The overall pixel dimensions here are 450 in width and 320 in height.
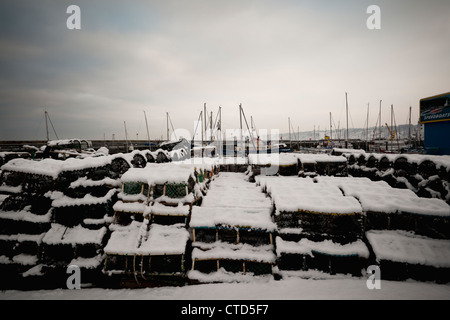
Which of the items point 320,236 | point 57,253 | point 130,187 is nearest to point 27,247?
point 57,253

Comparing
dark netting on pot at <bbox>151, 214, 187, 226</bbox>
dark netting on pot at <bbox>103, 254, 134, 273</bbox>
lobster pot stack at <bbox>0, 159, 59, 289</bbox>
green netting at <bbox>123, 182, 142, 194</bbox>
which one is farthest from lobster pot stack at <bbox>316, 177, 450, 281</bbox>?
lobster pot stack at <bbox>0, 159, 59, 289</bbox>

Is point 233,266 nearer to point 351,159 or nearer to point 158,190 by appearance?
point 158,190

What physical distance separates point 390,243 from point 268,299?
3145 millimetres

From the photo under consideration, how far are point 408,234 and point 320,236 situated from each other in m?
2.06

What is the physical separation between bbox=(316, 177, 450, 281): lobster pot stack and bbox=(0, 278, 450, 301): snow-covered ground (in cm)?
30

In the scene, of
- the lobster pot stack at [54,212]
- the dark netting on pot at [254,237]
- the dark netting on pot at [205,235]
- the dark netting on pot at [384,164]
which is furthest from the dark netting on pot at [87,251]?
the dark netting on pot at [384,164]

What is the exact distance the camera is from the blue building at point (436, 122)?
589 inches

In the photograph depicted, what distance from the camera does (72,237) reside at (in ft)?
16.3

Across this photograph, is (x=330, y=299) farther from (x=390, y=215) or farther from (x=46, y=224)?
(x=46, y=224)

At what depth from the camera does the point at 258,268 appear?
4.60 m

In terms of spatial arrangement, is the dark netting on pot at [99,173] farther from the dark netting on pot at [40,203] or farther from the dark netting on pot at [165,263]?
the dark netting on pot at [165,263]

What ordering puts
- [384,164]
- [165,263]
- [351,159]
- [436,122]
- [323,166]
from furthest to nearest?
[436,122] → [351,159] → [323,166] → [384,164] → [165,263]

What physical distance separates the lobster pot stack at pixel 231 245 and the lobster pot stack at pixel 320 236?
14.5 inches
